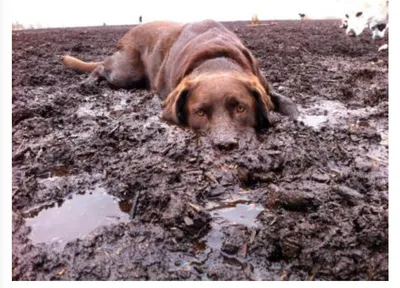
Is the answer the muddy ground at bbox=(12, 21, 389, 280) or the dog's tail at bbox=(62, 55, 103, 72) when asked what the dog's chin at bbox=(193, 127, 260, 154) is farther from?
the dog's tail at bbox=(62, 55, 103, 72)

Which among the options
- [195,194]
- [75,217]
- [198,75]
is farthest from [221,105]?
[75,217]

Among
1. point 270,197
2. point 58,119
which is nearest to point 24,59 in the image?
point 58,119

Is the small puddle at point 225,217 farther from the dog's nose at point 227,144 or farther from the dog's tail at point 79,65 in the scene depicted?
the dog's tail at point 79,65

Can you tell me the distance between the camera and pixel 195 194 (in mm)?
2953

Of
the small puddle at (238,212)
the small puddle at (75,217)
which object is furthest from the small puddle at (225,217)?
the small puddle at (75,217)

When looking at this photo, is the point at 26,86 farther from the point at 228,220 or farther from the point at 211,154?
the point at 228,220

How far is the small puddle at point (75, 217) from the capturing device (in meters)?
2.71

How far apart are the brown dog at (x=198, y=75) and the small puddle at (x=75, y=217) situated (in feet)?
3.32

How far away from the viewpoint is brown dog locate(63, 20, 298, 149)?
13.3 feet

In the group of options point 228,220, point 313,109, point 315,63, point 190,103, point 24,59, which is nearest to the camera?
point 228,220

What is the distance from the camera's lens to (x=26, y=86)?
5.14m

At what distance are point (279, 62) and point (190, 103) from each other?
2809mm

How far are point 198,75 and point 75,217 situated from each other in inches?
83.6
